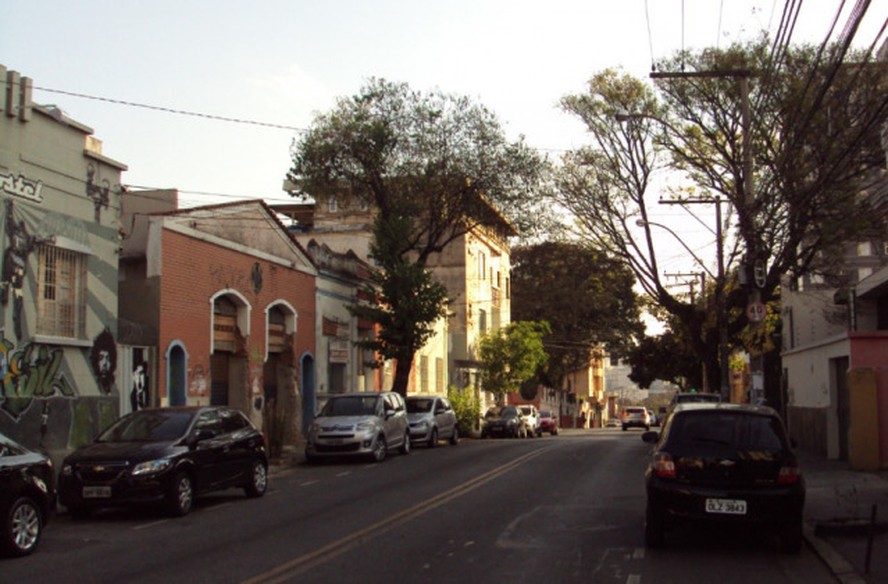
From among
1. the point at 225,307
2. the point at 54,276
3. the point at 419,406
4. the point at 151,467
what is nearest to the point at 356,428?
the point at 225,307

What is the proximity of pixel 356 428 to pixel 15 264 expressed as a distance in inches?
350

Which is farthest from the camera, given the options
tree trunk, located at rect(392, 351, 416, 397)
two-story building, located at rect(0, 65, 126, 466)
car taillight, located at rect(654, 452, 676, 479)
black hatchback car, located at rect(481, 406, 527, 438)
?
black hatchback car, located at rect(481, 406, 527, 438)

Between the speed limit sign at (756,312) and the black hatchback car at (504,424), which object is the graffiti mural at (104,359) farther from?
the black hatchback car at (504,424)

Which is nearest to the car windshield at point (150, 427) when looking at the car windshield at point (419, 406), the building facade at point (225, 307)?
the building facade at point (225, 307)

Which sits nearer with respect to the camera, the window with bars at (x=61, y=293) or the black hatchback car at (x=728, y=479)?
the black hatchback car at (x=728, y=479)

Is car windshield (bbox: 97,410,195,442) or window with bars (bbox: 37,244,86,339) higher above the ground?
window with bars (bbox: 37,244,86,339)

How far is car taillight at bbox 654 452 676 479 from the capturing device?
10.2 metres

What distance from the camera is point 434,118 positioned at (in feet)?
107

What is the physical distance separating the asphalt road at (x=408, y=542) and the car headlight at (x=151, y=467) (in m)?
0.71

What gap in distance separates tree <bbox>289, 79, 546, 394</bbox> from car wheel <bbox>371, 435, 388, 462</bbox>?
29.7ft

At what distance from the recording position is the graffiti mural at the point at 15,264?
17672 millimetres

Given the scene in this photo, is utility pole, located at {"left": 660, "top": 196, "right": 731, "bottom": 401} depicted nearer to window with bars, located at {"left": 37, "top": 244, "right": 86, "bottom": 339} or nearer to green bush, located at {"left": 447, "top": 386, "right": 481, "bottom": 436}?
green bush, located at {"left": 447, "top": 386, "right": 481, "bottom": 436}

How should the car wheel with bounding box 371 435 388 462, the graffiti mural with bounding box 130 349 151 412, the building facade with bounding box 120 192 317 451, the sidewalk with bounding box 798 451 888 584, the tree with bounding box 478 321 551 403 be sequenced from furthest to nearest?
the tree with bounding box 478 321 551 403 < the car wheel with bounding box 371 435 388 462 < the building facade with bounding box 120 192 317 451 < the graffiti mural with bounding box 130 349 151 412 < the sidewalk with bounding box 798 451 888 584

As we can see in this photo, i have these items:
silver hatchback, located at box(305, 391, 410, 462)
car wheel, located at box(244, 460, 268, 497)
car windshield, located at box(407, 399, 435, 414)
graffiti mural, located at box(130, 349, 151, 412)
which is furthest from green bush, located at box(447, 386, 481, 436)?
car wheel, located at box(244, 460, 268, 497)
